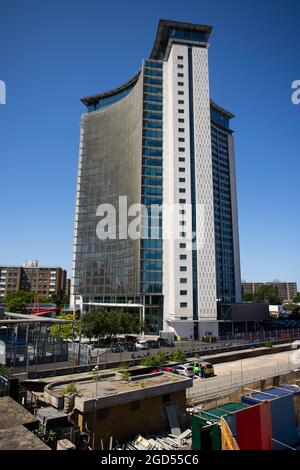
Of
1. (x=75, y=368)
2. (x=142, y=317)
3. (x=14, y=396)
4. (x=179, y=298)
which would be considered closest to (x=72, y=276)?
(x=142, y=317)

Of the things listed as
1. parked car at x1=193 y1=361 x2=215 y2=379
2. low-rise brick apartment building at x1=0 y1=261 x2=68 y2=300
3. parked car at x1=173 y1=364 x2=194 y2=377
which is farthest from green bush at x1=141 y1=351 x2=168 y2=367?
low-rise brick apartment building at x1=0 y1=261 x2=68 y2=300

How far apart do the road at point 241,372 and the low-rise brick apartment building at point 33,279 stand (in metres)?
120

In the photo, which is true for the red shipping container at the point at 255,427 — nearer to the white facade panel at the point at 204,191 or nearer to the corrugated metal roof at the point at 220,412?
the corrugated metal roof at the point at 220,412

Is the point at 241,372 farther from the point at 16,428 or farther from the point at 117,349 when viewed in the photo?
the point at 16,428

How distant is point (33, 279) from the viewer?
506ft

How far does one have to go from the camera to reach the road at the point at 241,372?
89.4 ft

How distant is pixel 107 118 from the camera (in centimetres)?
10006

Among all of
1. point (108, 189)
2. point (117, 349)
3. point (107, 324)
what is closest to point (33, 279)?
point (108, 189)

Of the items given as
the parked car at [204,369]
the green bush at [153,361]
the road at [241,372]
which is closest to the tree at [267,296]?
the road at [241,372]

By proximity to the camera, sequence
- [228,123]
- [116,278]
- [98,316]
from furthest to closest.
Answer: [228,123] < [116,278] < [98,316]
